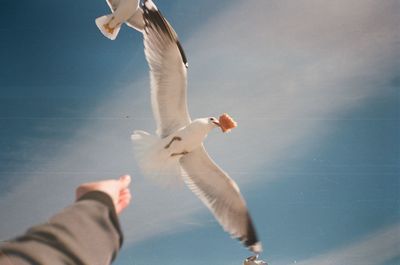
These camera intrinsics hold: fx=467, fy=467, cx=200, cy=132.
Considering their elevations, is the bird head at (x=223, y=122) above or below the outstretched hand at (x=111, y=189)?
above

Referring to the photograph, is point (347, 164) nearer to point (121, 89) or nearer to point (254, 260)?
point (254, 260)

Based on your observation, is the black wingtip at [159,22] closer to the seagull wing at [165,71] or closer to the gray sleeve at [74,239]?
the seagull wing at [165,71]

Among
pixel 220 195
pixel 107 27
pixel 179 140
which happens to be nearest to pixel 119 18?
pixel 107 27

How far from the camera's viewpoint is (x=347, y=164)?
69.2 inches

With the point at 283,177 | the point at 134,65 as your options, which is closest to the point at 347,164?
the point at 283,177

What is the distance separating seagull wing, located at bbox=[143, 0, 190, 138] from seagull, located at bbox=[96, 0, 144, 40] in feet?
0.14

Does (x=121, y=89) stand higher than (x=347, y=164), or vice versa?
(x=121, y=89)

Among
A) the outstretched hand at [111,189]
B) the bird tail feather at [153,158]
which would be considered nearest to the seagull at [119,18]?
the bird tail feather at [153,158]

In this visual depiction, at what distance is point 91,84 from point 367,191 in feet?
3.60

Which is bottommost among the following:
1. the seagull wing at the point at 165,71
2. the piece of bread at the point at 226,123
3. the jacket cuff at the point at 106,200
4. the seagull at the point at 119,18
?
the jacket cuff at the point at 106,200

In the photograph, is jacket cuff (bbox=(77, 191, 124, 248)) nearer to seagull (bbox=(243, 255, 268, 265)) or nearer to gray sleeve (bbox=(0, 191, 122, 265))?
gray sleeve (bbox=(0, 191, 122, 265))

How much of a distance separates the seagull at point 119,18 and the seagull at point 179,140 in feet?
0.15

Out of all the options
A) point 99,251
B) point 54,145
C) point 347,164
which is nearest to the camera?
point 99,251

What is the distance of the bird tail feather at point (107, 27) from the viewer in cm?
164
